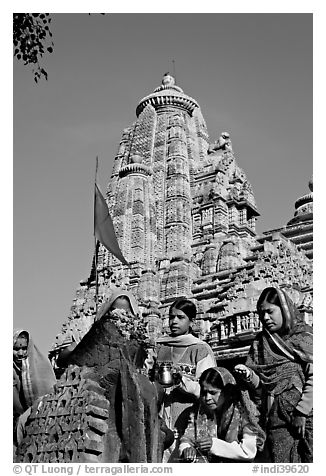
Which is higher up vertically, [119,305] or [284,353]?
[119,305]

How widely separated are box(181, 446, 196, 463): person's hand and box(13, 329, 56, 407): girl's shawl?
4.37 feet

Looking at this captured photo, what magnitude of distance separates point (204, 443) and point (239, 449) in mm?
317

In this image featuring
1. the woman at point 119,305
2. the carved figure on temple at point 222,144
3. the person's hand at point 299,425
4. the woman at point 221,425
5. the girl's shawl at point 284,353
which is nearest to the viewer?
the person's hand at point 299,425

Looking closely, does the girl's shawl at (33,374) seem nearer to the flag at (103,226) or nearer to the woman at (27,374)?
the woman at (27,374)

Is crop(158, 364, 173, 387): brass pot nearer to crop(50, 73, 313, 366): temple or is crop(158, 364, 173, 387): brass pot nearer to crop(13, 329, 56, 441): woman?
crop(13, 329, 56, 441): woman

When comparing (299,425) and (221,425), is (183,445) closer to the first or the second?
(221,425)

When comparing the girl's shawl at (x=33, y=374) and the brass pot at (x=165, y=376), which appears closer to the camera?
the brass pot at (x=165, y=376)

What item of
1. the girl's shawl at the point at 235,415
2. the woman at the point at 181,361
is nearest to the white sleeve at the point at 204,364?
the woman at the point at 181,361

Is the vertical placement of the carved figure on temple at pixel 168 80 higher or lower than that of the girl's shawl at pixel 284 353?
higher

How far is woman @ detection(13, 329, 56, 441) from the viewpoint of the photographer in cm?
671

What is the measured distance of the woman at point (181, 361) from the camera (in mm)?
6656

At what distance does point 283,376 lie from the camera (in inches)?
241

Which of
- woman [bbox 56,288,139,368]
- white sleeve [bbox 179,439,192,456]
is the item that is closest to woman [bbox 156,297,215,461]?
white sleeve [bbox 179,439,192,456]

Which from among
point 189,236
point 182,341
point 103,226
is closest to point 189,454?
point 182,341
